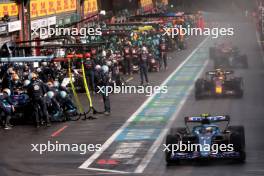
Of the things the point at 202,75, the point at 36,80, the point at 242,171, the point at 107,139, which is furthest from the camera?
the point at 202,75

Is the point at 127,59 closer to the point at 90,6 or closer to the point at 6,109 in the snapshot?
the point at 6,109

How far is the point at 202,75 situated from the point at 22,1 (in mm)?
9964

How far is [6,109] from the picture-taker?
1044 inches

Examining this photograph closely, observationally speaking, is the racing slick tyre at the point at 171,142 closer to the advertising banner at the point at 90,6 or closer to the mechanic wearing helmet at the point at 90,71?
the mechanic wearing helmet at the point at 90,71

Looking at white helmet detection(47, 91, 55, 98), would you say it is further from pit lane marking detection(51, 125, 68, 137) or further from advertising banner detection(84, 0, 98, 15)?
advertising banner detection(84, 0, 98, 15)

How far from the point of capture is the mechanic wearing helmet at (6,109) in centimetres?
2656

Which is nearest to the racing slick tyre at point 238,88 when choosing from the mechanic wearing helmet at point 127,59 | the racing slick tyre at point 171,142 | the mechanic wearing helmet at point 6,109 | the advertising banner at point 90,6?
the mechanic wearing helmet at point 6,109

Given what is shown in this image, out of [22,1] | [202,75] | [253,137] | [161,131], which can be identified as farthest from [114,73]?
[253,137]

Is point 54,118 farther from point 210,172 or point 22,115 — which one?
point 210,172

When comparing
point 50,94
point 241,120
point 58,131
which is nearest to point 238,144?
point 241,120

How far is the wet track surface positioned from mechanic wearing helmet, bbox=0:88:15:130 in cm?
38

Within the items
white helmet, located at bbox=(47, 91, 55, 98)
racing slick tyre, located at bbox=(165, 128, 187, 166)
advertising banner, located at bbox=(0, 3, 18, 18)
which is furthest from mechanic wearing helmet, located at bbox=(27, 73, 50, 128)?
advertising banner, located at bbox=(0, 3, 18, 18)

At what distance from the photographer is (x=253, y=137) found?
22781mm

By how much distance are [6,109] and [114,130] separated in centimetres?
355
